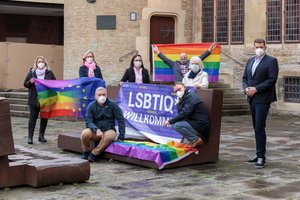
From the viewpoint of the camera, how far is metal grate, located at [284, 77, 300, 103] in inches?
678

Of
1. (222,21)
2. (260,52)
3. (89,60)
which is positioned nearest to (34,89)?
(89,60)

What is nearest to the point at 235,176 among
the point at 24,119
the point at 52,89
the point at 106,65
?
the point at 52,89

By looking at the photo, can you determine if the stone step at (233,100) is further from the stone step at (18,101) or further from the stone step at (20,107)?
the stone step at (18,101)

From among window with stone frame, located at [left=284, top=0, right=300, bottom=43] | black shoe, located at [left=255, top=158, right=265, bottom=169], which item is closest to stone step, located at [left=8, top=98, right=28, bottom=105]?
window with stone frame, located at [left=284, top=0, right=300, bottom=43]

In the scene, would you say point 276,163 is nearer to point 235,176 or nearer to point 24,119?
point 235,176

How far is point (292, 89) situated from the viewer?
1741 cm

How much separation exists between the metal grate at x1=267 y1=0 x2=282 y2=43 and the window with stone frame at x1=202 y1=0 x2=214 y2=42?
8.93ft

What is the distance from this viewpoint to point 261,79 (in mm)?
8508

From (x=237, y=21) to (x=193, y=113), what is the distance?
37.0 feet

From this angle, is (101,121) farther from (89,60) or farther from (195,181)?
(89,60)

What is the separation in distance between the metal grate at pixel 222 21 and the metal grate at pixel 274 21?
6.48ft

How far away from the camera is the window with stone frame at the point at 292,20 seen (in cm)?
1702

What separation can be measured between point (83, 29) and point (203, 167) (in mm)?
12061

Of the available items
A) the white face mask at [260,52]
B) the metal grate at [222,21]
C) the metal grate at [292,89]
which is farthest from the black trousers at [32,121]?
the metal grate at [222,21]
